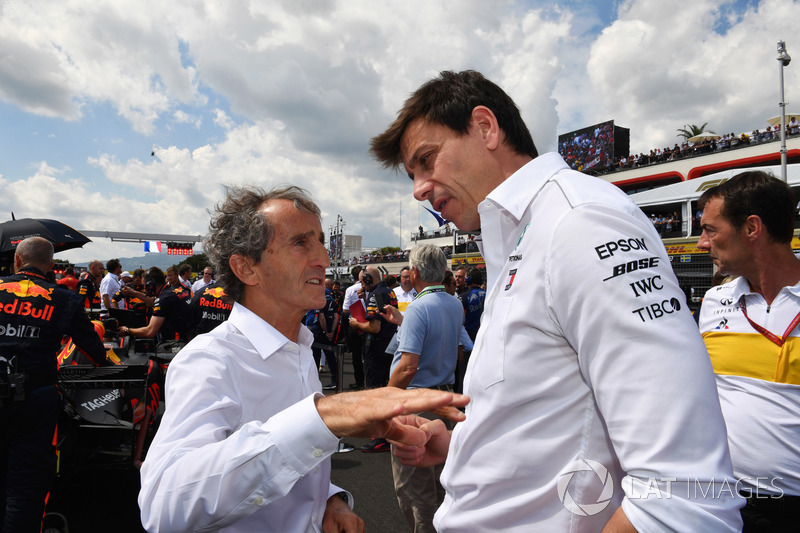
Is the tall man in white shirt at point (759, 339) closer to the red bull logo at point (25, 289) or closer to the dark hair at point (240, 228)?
the dark hair at point (240, 228)

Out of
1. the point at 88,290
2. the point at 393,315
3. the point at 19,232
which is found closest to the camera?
the point at 393,315

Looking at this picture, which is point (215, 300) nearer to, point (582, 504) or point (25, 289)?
point (25, 289)

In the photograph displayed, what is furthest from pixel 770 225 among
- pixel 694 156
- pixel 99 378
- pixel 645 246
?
pixel 694 156

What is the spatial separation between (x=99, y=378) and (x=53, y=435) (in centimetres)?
79

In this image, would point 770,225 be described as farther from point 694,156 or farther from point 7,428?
point 694,156

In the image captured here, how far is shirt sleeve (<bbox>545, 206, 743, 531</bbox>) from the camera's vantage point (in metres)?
0.80

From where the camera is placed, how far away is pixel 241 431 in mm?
1106

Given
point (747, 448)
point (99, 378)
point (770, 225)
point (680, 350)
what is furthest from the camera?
point (99, 378)

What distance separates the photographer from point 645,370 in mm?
833

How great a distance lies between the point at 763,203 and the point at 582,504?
1.94m

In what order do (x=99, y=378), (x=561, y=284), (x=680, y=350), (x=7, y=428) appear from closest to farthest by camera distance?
(x=680, y=350)
(x=561, y=284)
(x=7, y=428)
(x=99, y=378)

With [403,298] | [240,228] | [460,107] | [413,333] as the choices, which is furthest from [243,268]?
[403,298]

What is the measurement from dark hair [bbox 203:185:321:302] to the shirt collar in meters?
0.23

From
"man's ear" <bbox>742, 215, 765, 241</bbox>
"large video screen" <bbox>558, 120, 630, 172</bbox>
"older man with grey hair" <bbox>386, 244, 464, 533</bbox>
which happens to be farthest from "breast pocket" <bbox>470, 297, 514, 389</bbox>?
"large video screen" <bbox>558, 120, 630, 172</bbox>
